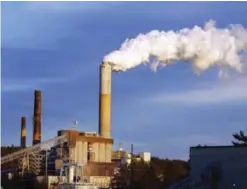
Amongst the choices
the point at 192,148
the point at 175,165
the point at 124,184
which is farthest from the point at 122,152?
the point at 192,148

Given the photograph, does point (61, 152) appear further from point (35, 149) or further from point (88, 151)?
point (88, 151)

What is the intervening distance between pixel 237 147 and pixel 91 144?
27.0m

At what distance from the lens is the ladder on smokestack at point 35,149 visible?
7044 centimetres

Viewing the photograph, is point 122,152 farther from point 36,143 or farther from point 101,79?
point 101,79

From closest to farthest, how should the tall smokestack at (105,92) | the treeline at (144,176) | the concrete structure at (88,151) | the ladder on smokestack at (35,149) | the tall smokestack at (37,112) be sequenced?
the tall smokestack at (105,92) → the treeline at (144,176) → the concrete structure at (88,151) → the tall smokestack at (37,112) → the ladder on smokestack at (35,149)

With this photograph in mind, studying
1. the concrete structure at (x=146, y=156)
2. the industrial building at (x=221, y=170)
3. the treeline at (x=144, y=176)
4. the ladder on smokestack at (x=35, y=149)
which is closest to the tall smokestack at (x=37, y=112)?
the ladder on smokestack at (x=35, y=149)

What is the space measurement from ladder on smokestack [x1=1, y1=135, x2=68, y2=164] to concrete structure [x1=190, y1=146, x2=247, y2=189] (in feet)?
82.5

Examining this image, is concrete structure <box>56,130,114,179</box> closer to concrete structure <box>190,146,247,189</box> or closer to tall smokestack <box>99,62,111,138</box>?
tall smokestack <box>99,62,111,138</box>

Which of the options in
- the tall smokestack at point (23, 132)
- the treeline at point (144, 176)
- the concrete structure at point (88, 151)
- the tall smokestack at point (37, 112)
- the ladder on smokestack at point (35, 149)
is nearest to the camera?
the treeline at point (144, 176)

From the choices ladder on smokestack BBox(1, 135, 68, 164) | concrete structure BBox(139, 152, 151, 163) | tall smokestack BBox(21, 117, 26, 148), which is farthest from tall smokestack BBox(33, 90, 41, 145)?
concrete structure BBox(139, 152, 151, 163)

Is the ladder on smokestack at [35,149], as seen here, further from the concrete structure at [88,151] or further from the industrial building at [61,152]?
the concrete structure at [88,151]

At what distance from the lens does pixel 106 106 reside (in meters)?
60.0

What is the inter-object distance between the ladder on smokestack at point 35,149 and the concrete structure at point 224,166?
25.1 meters

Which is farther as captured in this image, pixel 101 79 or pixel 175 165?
pixel 175 165
